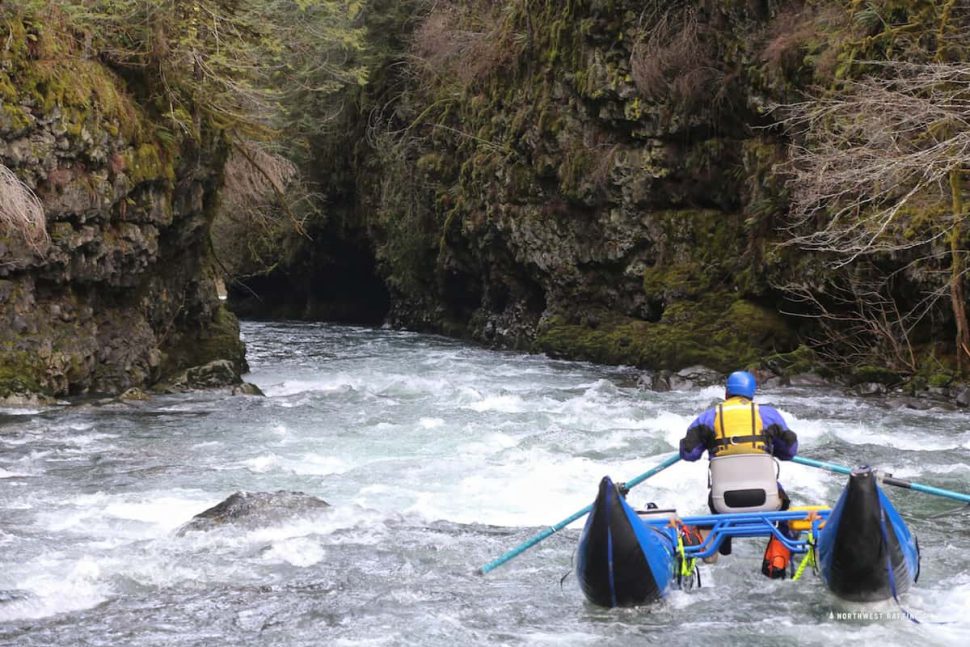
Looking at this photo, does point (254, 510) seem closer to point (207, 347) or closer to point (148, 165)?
point (148, 165)

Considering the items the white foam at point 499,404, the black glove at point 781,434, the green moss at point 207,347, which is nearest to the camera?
the black glove at point 781,434

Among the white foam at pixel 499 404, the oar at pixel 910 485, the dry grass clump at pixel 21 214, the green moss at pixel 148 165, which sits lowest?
the white foam at pixel 499 404

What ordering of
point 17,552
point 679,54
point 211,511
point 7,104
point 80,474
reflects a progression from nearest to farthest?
point 17,552, point 211,511, point 80,474, point 7,104, point 679,54

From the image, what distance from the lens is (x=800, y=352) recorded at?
1683 centimetres

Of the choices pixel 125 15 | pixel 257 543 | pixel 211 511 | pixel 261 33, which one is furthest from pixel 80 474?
pixel 261 33

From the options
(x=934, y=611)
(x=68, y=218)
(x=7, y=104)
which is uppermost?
(x=7, y=104)

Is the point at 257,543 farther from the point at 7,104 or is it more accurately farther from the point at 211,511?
the point at 7,104

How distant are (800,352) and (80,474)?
35.7ft

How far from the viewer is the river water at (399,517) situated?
6.75 metres

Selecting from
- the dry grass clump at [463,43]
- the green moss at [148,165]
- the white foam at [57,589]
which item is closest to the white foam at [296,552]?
the white foam at [57,589]

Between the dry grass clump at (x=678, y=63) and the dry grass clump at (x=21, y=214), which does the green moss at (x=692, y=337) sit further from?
the dry grass clump at (x=21, y=214)

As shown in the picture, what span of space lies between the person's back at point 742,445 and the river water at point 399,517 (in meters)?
0.60

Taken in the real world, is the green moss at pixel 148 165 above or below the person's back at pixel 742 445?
above

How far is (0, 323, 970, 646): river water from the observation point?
6754 mm
